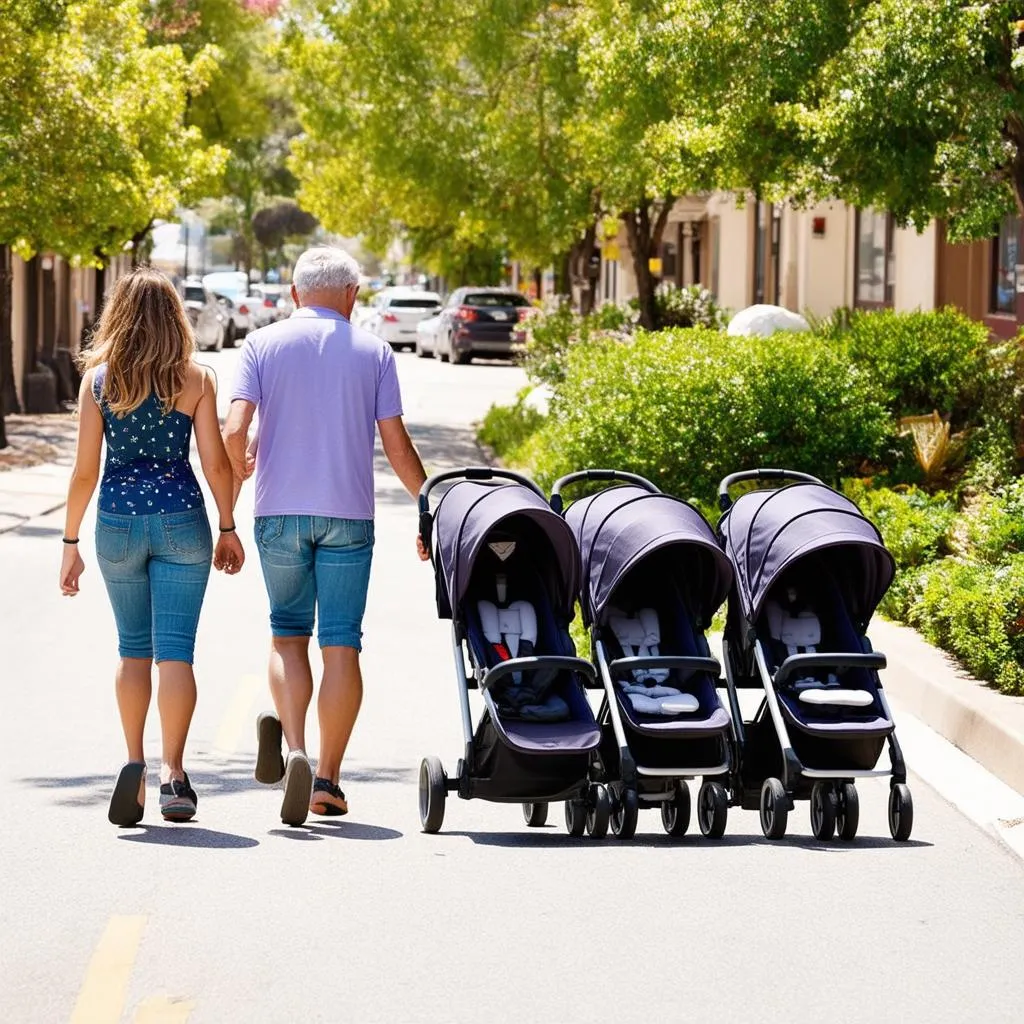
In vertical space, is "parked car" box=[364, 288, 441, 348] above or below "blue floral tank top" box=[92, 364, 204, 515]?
above

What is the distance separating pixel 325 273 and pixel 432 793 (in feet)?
6.41

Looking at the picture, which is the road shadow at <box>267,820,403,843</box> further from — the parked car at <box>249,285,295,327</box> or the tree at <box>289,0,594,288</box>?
the parked car at <box>249,285,295,327</box>

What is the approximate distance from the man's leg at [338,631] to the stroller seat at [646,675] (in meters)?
0.97

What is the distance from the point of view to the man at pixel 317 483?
7.32 meters

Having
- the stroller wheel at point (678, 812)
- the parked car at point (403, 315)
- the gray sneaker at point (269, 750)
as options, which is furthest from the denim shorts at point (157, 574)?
the parked car at point (403, 315)

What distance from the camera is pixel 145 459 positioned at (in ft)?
23.8

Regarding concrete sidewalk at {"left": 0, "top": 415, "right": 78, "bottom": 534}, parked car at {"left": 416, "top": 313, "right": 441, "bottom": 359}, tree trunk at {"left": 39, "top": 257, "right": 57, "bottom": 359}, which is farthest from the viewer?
parked car at {"left": 416, "top": 313, "right": 441, "bottom": 359}

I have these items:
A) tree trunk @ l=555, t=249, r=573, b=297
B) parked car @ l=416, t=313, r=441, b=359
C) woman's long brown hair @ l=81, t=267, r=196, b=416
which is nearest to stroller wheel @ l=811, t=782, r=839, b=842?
woman's long brown hair @ l=81, t=267, r=196, b=416

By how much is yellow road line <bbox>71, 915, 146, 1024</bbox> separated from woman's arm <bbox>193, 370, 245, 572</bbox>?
170 centimetres

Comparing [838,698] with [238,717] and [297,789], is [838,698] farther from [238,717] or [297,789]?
[238,717]

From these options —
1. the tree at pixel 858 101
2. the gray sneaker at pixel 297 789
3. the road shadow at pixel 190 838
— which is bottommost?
the road shadow at pixel 190 838

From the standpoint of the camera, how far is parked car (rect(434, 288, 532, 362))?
47.8 metres

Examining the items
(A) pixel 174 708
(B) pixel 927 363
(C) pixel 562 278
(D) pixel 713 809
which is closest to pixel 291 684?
(A) pixel 174 708

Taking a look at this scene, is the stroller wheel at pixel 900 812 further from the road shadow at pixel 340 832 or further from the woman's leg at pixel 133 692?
the woman's leg at pixel 133 692
